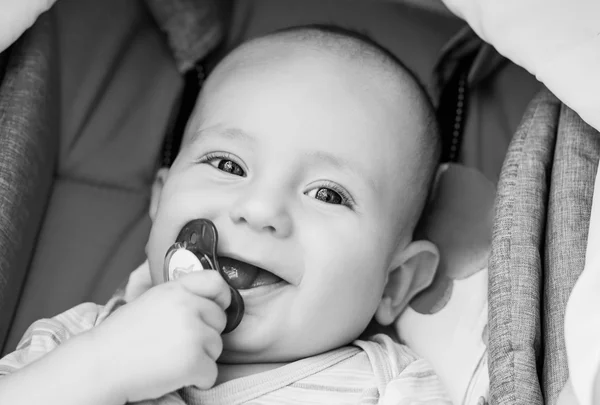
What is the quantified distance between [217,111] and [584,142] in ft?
2.07

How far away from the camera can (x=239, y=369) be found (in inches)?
56.9

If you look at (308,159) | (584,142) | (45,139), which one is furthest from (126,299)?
(584,142)

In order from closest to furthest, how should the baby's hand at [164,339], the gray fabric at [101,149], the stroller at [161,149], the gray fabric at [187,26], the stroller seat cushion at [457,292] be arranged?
the baby's hand at [164,339] < the stroller at [161,149] < the stroller seat cushion at [457,292] < the gray fabric at [101,149] < the gray fabric at [187,26]

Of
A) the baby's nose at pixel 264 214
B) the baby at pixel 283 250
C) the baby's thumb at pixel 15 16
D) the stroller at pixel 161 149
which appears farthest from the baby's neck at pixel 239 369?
the baby's thumb at pixel 15 16

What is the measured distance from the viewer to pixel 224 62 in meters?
1.66

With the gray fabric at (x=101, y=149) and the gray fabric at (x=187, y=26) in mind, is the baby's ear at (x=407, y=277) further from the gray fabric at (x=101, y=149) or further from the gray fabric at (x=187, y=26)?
the gray fabric at (x=187, y=26)

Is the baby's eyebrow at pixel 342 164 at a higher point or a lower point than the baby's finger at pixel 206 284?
higher

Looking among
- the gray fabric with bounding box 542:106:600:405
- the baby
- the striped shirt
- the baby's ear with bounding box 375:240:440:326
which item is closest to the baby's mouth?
the baby

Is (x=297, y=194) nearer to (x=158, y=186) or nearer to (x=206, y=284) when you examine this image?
(x=206, y=284)

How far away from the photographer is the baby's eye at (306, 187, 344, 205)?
4.70ft

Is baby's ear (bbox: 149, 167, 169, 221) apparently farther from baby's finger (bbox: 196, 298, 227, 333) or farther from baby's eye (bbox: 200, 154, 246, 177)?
baby's finger (bbox: 196, 298, 227, 333)

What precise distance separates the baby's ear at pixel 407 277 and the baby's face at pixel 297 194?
65mm

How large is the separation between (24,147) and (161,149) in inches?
15.0

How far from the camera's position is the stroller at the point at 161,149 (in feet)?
4.31
